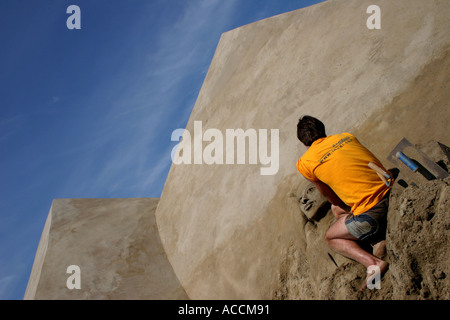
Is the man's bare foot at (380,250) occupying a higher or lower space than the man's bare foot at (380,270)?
higher

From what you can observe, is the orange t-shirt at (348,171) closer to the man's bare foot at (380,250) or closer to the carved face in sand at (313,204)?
the man's bare foot at (380,250)

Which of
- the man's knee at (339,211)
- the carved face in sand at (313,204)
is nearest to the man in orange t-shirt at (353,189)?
the man's knee at (339,211)

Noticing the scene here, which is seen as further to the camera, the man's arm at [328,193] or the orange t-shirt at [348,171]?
the man's arm at [328,193]

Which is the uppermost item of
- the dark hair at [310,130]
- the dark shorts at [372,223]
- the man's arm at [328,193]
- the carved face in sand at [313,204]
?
the dark hair at [310,130]

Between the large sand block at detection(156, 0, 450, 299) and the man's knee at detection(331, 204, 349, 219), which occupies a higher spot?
the large sand block at detection(156, 0, 450, 299)

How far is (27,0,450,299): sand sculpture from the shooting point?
251 cm

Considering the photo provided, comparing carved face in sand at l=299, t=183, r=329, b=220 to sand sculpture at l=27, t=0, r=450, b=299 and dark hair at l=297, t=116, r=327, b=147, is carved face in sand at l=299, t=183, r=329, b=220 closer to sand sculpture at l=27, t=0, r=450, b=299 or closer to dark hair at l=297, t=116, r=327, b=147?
sand sculpture at l=27, t=0, r=450, b=299

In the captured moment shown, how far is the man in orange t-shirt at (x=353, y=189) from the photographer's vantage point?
2.67 metres

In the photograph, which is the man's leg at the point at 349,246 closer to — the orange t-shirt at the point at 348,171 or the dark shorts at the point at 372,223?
the dark shorts at the point at 372,223

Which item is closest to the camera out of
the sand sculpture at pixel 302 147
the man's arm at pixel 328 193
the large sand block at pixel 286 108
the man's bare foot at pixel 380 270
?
the sand sculpture at pixel 302 147

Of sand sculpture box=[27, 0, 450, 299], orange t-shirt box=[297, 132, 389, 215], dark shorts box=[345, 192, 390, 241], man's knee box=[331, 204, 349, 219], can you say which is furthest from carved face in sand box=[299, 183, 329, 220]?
dark shorts box=[345, 192, 390, 241]

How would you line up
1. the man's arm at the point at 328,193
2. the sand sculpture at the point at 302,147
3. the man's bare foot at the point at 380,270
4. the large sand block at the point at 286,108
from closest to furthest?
the sand sculpture at the point at 302,147 → the man's bare foot at the point at 380,270 → the man's arm at the point at 328,193 → the large sand block at the point at 286,108

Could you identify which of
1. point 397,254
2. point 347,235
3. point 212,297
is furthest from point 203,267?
point 397,254
